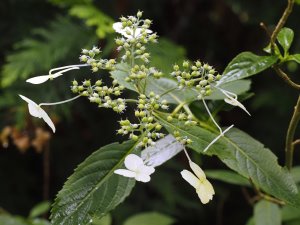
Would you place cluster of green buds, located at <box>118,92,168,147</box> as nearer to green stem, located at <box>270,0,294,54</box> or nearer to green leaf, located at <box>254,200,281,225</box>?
green stem, located at <box>270,0,294,54</box>

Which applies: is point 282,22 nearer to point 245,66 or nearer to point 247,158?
point 245,66

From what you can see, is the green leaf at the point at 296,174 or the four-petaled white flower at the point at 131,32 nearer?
the four-petaled white flower at the point at 131,32

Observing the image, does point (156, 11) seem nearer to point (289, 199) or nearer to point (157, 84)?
point (157, 84)

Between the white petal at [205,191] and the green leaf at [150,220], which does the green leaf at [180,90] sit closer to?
the white petal at [205,191]

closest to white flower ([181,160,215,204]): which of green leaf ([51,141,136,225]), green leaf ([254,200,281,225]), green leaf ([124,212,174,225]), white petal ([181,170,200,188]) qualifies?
white petal ([181,170,200,188])

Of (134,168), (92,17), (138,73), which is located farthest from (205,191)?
(92,17)

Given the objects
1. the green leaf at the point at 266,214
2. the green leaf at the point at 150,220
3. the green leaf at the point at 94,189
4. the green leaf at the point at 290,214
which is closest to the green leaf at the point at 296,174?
the green leaf at the point at 290,214
